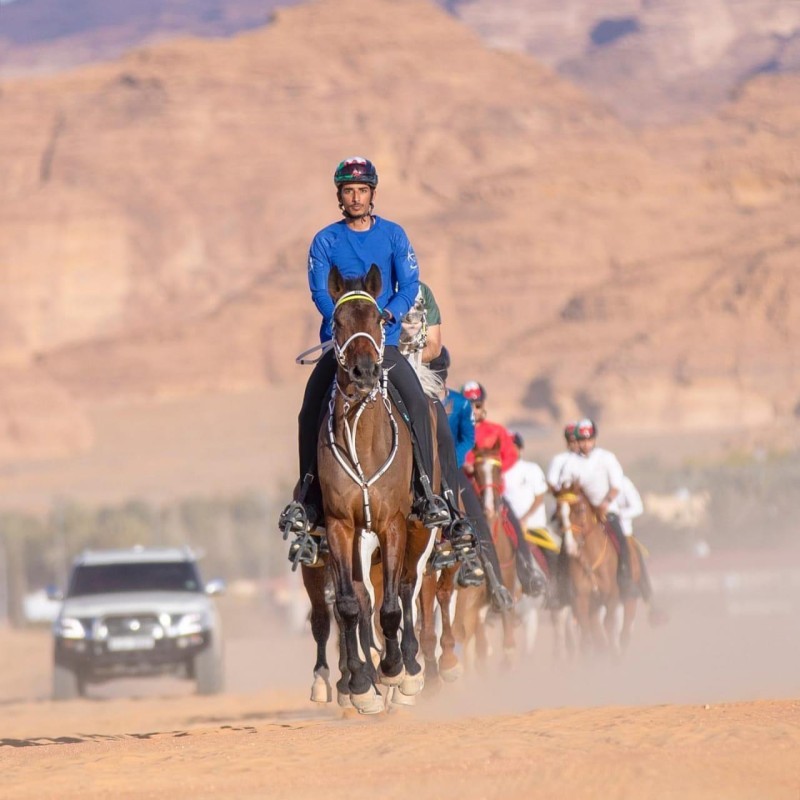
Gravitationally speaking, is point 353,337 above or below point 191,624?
above

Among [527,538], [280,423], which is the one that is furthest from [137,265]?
[527,538]

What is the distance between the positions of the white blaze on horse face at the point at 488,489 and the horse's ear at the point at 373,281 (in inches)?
226

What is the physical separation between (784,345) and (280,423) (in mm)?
34706

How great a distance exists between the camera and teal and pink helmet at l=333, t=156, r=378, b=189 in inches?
518

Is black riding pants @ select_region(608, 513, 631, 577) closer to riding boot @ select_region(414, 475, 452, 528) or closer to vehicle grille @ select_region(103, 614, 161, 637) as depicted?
vehicle grille @ select_region(103, 614, 161, 637)

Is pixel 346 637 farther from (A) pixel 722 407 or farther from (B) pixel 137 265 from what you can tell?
(B) pixel 137 265

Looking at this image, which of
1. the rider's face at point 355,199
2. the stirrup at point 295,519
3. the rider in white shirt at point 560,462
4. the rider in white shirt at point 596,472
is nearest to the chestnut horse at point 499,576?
the rider in white shirt at point 560,462

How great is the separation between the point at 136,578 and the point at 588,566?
746 centimetres

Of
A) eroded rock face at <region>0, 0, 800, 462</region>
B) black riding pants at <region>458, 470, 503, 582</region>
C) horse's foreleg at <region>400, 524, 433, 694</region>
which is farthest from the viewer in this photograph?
eroded rock face at <region>0, 0, 800, 462</region>

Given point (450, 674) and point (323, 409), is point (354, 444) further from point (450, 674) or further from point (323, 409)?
point (450, 674)

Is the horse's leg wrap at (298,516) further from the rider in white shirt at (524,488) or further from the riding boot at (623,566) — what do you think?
the riding boot at (623,566)

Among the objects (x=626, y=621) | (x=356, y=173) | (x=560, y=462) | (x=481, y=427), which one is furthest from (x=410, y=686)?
(x=626, y=621)

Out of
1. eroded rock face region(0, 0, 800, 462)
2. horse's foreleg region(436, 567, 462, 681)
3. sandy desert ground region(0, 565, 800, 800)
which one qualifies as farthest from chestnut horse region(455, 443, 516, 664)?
eroded rock face region(0, 0, 800, 462)

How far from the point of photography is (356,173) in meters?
13.2
